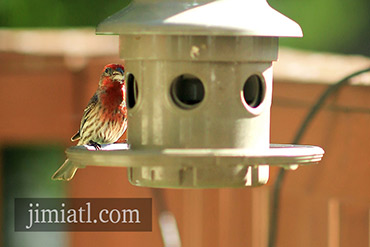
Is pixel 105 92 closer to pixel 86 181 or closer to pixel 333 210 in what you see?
pixel 86 181

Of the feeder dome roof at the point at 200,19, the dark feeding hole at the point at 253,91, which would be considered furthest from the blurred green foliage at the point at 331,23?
the feeder dome roof at the point at 200,19

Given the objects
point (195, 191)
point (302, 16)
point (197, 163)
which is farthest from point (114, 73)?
point (302, 16)

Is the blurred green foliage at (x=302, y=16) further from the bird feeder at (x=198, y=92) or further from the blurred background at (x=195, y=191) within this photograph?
the bird feeder at (x=198, y=92)

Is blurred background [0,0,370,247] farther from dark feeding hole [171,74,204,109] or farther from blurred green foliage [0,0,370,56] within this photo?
blurred green foliage [0,0,370,56]

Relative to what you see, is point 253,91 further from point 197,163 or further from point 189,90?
point 197,163

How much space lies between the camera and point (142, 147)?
3.80 metres

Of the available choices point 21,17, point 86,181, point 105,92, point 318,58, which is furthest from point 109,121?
point 21,17

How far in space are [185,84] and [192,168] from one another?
1.39ft

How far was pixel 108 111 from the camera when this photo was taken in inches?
197

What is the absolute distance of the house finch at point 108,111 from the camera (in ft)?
16.1

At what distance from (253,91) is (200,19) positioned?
0.58 meters

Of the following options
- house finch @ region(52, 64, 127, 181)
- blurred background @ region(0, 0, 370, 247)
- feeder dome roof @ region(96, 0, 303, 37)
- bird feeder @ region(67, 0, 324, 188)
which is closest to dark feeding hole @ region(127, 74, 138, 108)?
bird feeder @ region(67, 0, 324, 188)

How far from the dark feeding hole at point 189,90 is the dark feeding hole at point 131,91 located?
0.67 feet

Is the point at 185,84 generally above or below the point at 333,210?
above
